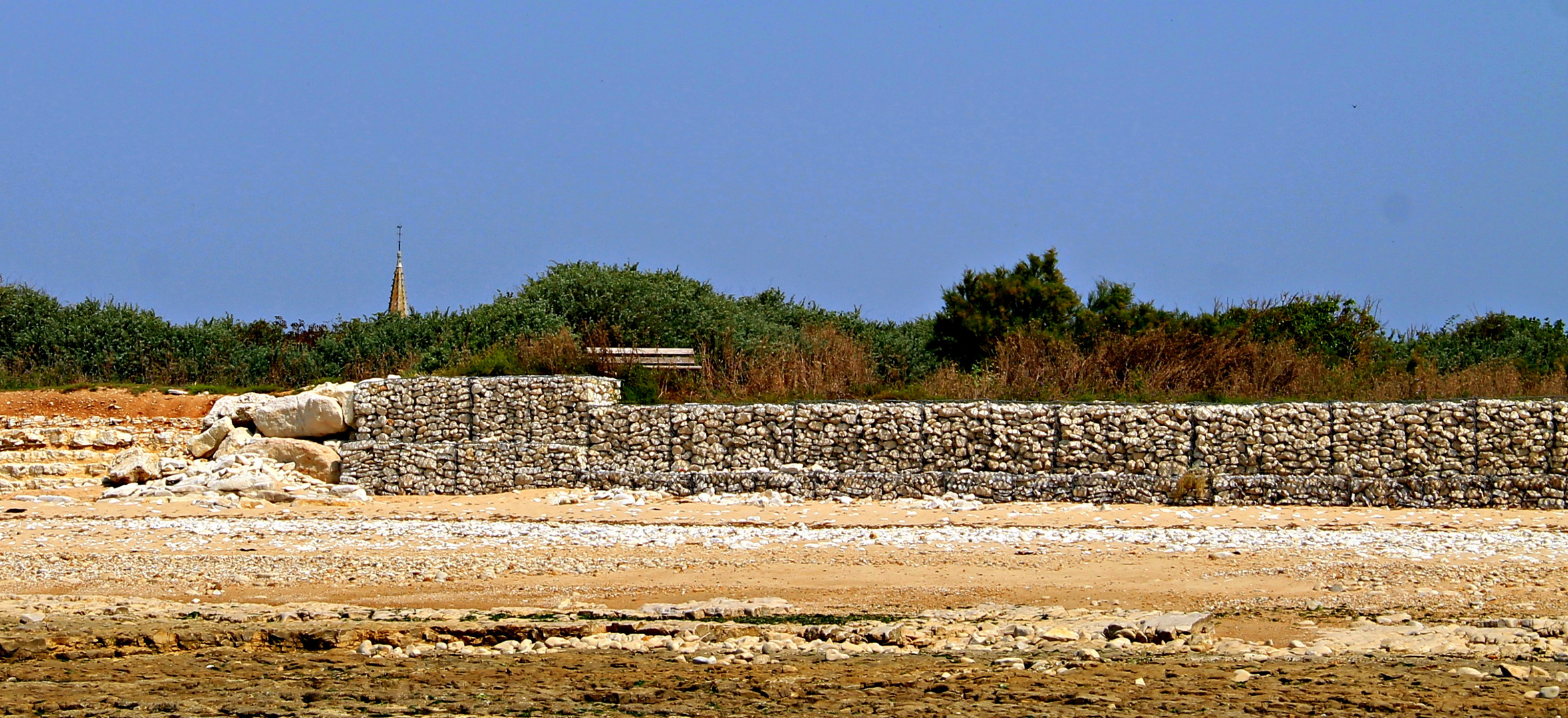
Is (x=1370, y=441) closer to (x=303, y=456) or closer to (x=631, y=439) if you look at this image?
Answer: (x=631, y=439)

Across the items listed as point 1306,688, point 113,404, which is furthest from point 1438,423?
point 113,404

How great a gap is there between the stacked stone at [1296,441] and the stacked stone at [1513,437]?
1961 mm

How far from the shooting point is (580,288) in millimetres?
29156

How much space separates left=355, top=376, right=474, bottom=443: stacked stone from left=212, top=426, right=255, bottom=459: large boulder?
1.76 metres

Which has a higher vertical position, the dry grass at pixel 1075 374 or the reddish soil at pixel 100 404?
the dry grass at pixel 1075 374

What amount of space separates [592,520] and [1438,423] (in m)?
11.4

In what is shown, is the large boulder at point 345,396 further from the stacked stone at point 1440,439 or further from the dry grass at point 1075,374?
the stacked stone at point 1440,439

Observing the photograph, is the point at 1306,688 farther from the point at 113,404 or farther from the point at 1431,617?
the point at 113,404

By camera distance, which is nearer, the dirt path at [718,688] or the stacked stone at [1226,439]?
the dirt path at [718,688]

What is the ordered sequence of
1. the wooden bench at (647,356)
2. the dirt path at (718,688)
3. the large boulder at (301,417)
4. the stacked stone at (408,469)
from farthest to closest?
the wooden bench at (647,356) < the large boulder at (301,417) < the stacked stone at (408,469) < the dirt path at (718,688)

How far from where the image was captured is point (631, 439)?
20938 millimetres

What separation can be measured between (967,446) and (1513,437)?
7235 millimetres

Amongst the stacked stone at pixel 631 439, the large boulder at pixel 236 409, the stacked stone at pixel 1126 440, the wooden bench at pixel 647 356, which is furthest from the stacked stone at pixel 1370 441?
the large boulder at pixel 236 409

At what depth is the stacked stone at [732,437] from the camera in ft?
67.2
